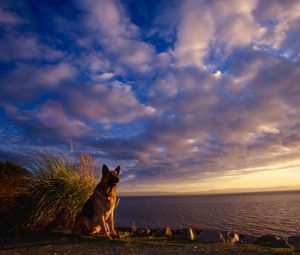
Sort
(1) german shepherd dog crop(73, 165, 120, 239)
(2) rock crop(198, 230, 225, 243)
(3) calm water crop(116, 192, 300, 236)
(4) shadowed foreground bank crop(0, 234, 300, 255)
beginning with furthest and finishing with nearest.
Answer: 1. (3) calm water crop(116, 192, 300, 236)
2. (1) german shepherd dog crop(73, 165, 120, 239)
3. (2) rock crop(198, 230, 225, 243)
4. (4) shadowed foreground bank crop(0, 234, 300, 255)

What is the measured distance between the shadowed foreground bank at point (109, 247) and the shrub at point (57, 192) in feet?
4.19

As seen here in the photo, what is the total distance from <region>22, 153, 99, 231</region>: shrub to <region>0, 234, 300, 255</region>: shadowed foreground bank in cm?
128

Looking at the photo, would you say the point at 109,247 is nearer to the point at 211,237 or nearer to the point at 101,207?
the point at 101,207

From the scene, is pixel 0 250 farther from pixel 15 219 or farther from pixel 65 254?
pixel 15 219

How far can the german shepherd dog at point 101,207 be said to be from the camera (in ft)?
36.0

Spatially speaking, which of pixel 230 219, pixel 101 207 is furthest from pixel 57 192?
pixel 230 219

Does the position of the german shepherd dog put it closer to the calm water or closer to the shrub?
the shrub

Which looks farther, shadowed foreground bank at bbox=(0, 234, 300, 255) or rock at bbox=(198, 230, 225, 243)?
rock at bbox=(198, 230, 225, 243)

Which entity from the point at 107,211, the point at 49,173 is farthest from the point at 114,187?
the point at 49,173

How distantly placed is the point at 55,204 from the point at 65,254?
159 inches

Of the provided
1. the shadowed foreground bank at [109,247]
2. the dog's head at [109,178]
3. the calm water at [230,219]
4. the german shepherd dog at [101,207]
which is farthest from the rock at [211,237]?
the calm water at [230,219]

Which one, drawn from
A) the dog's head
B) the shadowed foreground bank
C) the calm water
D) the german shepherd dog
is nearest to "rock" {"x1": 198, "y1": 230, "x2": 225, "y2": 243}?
the shadowed foreground bank

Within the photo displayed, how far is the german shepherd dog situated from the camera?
10961 millimetres

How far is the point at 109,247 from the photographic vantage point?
9492 millimetres
